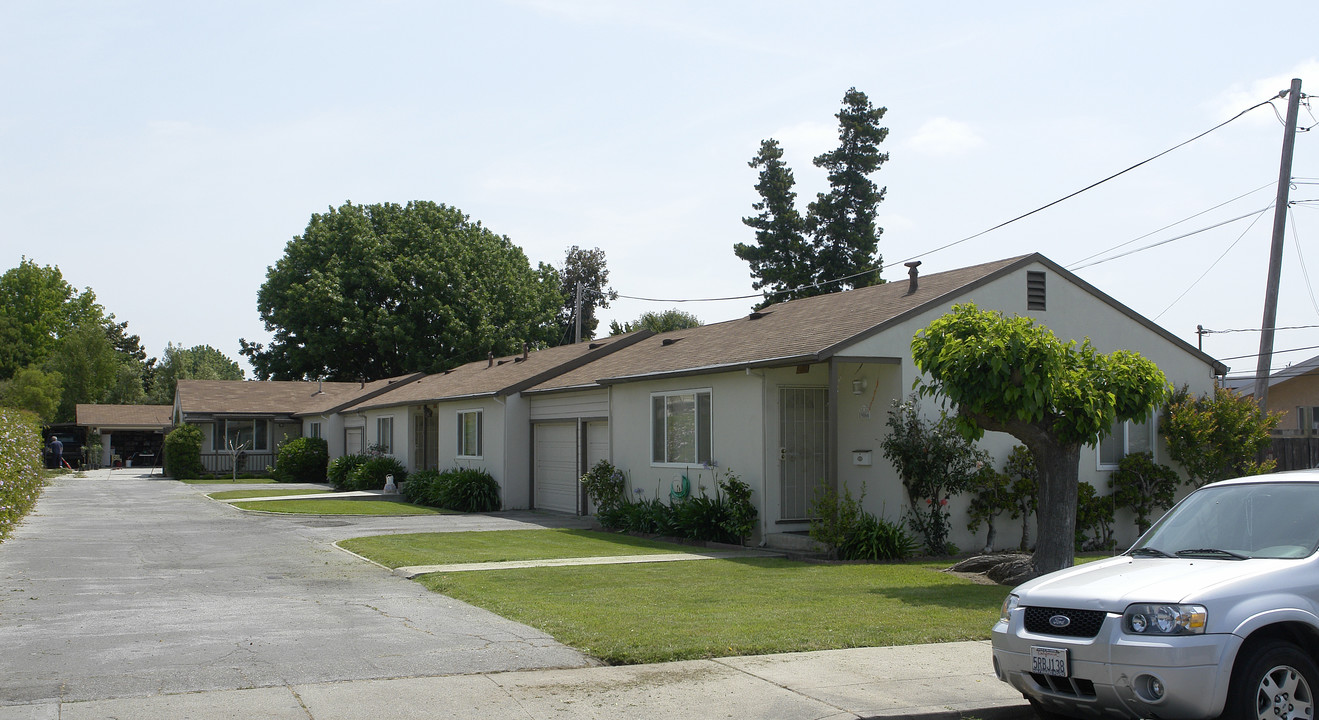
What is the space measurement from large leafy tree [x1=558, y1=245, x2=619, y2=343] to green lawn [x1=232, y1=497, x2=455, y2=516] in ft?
128

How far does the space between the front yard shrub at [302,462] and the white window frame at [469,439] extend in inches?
562

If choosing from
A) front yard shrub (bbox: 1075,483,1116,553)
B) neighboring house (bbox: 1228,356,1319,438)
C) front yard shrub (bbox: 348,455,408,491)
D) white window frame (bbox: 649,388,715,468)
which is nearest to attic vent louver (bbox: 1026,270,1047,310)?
front yard shrub (bbox: 1075,483,1116,553)

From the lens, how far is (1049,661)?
627cm

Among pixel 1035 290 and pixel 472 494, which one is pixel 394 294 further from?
pixel 1035 290

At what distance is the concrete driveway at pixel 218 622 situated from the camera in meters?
7.63

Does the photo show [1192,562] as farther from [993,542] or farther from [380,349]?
[380,349]

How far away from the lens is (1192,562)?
6598 mm

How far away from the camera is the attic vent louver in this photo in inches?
690

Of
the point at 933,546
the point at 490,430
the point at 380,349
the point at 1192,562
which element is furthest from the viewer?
the point at 380,349

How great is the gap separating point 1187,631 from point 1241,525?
1.50 m

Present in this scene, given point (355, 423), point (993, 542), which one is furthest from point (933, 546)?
point (355, 423)

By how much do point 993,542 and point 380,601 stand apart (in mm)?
9814

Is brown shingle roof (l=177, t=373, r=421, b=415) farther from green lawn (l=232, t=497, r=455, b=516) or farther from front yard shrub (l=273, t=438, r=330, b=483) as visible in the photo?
green lawn (l=232, t=497, r=455, b=516)

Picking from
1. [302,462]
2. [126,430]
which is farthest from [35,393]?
[302,462]
